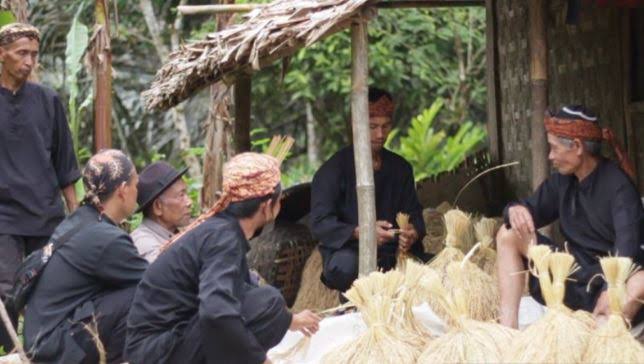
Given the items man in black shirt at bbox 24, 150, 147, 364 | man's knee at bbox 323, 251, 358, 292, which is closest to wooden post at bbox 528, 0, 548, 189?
man's knee at bbox 323, 251, 358, 292

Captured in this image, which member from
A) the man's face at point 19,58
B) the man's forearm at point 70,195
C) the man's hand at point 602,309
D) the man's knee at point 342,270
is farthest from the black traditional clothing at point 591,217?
the man's face at point 19,58

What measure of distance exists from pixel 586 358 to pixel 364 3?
2228 mm

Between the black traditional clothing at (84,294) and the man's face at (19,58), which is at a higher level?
the man's face at (19,58)

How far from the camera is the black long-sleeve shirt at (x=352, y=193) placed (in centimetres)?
773

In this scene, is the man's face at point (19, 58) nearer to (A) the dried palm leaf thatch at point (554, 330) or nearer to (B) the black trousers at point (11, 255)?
(B) the black trousers at point (11, 255)

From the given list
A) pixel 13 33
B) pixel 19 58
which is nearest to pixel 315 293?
pixel 19 58

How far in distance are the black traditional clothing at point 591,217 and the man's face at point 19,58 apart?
2.63 m

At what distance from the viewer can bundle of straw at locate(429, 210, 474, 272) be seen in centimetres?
721

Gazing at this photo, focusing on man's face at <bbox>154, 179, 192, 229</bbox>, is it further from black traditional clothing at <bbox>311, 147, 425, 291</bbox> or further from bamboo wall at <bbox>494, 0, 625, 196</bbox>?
bamboo wall at <bbox>494, 0, 625, 196</bbox>

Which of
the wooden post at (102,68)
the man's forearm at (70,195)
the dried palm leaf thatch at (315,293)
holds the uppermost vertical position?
the wooden post at (102,68)

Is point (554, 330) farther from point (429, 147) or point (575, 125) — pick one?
Result: point (429, 147)

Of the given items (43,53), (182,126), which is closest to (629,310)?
(182,126)

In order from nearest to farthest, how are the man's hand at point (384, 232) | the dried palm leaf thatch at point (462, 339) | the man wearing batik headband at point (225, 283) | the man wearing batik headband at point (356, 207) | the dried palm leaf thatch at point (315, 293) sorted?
the man wearing batik headband at point (225, 283)
the dried palm leaf thatch at point (462, 339)
the man's hand at point (384, 232)
the man wearing batik headband at point (356, 207)
the dried palm leaf thatch at point (315, 293)

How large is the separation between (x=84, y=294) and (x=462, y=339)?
1.73 m
